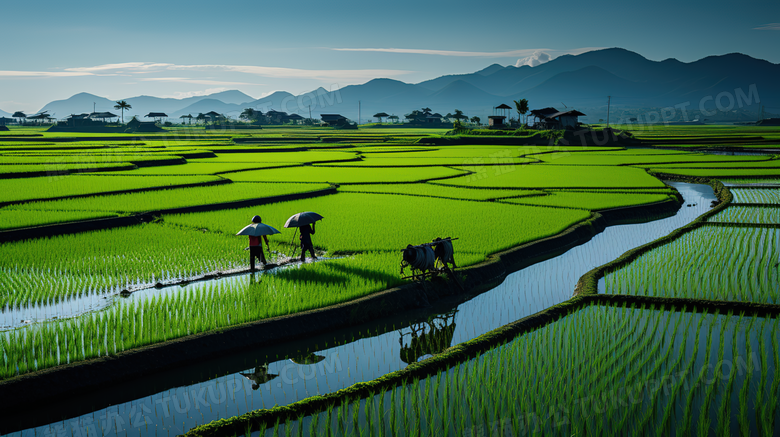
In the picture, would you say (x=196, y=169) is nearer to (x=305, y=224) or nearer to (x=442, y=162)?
(x=442, y=162)

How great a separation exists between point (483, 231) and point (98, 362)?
263 inches

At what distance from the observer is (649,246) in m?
8.48

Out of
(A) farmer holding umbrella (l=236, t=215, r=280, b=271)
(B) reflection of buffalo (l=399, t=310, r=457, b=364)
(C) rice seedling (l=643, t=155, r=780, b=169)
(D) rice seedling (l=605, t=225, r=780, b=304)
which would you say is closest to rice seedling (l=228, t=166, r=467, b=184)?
(C) rice seedling (l=643, t=155, r=780, b=169)

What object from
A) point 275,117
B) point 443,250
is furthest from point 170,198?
point 275,117

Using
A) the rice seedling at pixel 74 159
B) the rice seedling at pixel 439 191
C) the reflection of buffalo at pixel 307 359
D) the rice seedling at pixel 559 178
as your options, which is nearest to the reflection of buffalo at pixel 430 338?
the reflection of buffalo at pixel 307 359

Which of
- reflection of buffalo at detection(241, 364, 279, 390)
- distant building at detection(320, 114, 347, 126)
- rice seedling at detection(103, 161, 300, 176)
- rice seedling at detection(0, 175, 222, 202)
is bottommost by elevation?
reflection of buffalo at detection(241, 364, 279, 390)

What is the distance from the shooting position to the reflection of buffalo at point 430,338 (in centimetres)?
501

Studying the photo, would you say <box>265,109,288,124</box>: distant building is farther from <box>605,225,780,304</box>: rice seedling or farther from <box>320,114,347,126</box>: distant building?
<box>605,225,780,304</box>: rice seedling

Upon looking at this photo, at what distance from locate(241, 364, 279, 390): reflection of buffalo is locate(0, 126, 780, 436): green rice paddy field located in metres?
0.61

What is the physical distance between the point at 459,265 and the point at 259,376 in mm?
3466

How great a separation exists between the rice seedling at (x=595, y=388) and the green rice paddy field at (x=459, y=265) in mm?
17

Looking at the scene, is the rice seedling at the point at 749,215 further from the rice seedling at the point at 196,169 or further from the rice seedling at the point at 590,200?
the rice seedling at the point at 196,169

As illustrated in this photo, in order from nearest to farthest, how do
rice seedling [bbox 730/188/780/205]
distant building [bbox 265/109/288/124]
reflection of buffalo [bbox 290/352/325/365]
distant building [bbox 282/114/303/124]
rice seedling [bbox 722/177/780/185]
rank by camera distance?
1. reflection of buffalo [bbox 290/352/325/365]
2. rice seedling [bbox 730/188/780/205]
3. rice seedling [bbox 722/177/780/185]
4. distant building [bbox 265/109/288/124]
5. distant building [bbox 282/114/303/124]

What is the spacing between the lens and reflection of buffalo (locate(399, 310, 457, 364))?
16.4 ft
